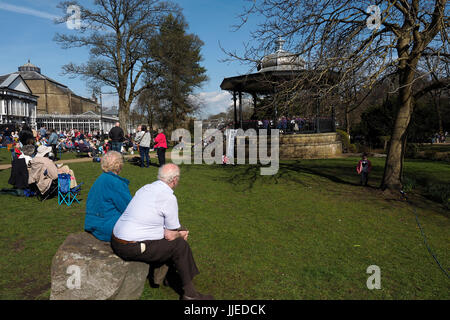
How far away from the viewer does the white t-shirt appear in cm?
350

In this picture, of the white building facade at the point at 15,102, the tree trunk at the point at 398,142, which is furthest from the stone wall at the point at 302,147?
the white building facade at the point at 15,102

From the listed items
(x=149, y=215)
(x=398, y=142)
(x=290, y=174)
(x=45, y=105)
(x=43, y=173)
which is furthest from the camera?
(x=45, y=105)

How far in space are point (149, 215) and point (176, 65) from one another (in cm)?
2559

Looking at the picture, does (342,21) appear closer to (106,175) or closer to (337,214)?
(337,214)

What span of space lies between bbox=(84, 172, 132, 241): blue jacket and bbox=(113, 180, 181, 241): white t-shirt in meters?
0.41

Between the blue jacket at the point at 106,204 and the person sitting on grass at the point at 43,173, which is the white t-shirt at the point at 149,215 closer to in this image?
the blue jacket at the point at 106,204

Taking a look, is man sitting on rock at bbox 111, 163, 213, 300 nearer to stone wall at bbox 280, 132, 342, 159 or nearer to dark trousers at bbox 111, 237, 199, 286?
dark trousers at bbox 111, 237, 199, 286

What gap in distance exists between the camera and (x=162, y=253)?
3.59 meters

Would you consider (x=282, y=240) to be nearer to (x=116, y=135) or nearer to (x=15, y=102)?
(x=116, y=135)

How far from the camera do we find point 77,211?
288 inches

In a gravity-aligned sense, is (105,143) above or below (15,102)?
below

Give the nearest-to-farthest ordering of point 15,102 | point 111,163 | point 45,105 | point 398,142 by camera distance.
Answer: point 111,163 → point 398,142 → point 15,102 → point 45,105

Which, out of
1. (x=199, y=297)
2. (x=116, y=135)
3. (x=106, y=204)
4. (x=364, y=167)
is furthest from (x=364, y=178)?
(x=116, y=135)

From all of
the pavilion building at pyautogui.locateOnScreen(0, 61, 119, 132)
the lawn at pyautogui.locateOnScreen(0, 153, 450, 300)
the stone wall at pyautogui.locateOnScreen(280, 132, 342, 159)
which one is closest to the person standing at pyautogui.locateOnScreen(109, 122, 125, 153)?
the lawn at pyautogui.locateOnScreen(0, 153, 450, 300)
